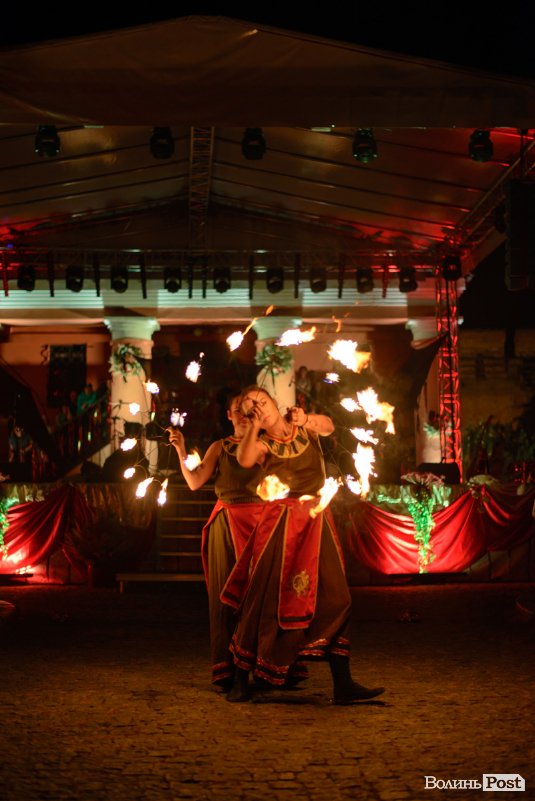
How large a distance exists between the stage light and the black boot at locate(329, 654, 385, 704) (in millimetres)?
12170

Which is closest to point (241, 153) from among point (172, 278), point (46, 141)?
point (172, 278)

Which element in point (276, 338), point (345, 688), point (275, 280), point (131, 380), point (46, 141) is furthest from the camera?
point (276, 338)

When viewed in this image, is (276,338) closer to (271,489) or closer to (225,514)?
(225,514)

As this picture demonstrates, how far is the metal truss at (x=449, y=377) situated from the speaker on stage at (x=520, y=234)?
529cm

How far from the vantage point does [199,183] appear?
1702 cm

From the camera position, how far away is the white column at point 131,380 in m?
18.6

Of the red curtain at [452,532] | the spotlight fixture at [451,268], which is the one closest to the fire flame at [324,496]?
the red curtain at [452,532]

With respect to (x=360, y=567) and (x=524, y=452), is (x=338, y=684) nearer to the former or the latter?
(x=360, y=567)

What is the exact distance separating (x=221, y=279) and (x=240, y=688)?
1226 centimetres

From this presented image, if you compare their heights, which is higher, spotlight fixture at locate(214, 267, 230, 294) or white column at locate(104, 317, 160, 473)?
spotlight fixture at locate(214, 267, 230, 294)

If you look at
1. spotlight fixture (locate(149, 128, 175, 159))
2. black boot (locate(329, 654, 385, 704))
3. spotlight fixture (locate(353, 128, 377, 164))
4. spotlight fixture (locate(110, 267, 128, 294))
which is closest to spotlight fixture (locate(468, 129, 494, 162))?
spotlight fixture (locate(353, 128, 377, 164))

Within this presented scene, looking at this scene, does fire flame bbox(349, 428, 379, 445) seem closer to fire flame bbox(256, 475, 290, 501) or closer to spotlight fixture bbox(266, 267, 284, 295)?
fire flame bbox(256, 475, 290, 501)

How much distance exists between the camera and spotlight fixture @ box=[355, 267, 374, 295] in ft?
58.4

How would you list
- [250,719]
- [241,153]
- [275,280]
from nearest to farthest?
[250,719]
[241,153]
[275,280]
